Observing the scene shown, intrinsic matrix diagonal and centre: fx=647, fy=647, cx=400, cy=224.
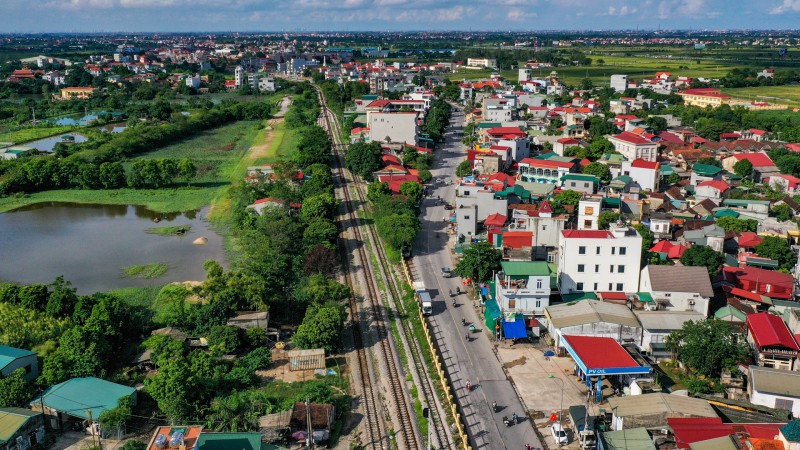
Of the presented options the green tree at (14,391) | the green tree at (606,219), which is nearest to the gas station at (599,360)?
the green tree at (606,219)

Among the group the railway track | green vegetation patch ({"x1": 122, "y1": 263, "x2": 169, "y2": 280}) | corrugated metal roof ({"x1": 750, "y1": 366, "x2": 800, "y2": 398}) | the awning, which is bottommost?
→ the railway track

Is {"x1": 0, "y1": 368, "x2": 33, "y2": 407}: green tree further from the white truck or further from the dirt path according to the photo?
the dirt path

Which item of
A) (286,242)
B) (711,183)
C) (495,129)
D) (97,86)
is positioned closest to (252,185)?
(286,242)

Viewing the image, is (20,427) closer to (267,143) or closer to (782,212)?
(782,212)

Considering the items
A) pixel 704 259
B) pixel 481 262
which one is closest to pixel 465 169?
pixel 481 262

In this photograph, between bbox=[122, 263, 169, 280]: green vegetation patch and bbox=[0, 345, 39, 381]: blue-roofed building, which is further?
bbox=[122, 263, 169, 280]: green vegetation patch

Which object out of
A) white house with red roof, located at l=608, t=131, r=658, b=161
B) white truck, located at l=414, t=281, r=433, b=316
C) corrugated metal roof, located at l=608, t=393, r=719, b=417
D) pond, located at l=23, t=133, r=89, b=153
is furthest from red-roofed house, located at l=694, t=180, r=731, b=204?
pond, located at l=23, t=133, r=89, b=153
